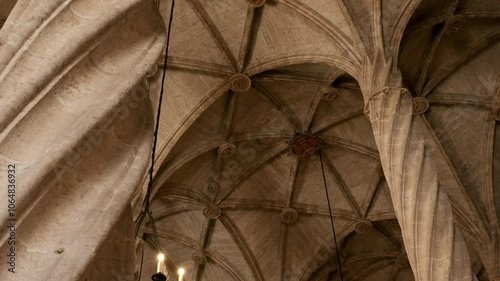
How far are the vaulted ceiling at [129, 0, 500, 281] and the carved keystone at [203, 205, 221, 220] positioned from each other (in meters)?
0.02

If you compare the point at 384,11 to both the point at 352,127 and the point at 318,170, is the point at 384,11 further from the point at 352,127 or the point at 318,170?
Result: the point at 318,170

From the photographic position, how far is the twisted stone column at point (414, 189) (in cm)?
823

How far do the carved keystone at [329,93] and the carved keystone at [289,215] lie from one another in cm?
362

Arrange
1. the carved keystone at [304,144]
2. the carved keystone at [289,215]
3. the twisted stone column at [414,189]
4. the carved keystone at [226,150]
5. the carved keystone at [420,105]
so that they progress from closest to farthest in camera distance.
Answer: the twisted stone column at [414,189] → the carved keystone at [420,105] → the carved keystone at [226,150] → the carved keystone at [304,144] → the carved keystone at [289,215]

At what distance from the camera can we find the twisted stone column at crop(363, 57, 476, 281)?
27.0 feet

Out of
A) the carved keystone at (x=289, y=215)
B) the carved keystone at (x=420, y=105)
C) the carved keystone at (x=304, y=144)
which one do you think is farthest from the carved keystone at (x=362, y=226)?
the carved keystone at (x=420, y=105)

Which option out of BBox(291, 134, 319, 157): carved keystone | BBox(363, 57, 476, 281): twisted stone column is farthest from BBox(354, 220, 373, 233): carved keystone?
BBox(363, 57, 476, 281): twisted stone column

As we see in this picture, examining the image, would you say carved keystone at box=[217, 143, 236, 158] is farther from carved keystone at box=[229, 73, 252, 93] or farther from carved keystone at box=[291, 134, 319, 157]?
carved keystone at box=[229, 73, 252, 93]

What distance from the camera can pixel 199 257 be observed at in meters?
18.5

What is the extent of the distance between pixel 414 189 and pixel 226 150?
26.6 feet

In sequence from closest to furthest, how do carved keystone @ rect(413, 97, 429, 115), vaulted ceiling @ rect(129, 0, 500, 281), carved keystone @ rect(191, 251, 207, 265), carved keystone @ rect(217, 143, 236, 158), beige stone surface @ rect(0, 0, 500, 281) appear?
beige stone surface @ rect(0, 0, 500, 281) < vaulted ceiling @ rect(129, 0, 500, 281) < carved keystone @ rect(413, 97, 429, 115) < carved keystone @ rect(217, 143, 236, 158) < carved keystone @ rect(191, 251, 207, 265)

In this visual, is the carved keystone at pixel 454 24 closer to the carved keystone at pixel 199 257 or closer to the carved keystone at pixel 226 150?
the carved keystone at pixel 226 150

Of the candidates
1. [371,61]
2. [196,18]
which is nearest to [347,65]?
[371,61]

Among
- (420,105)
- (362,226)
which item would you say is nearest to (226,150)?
(362,226)
